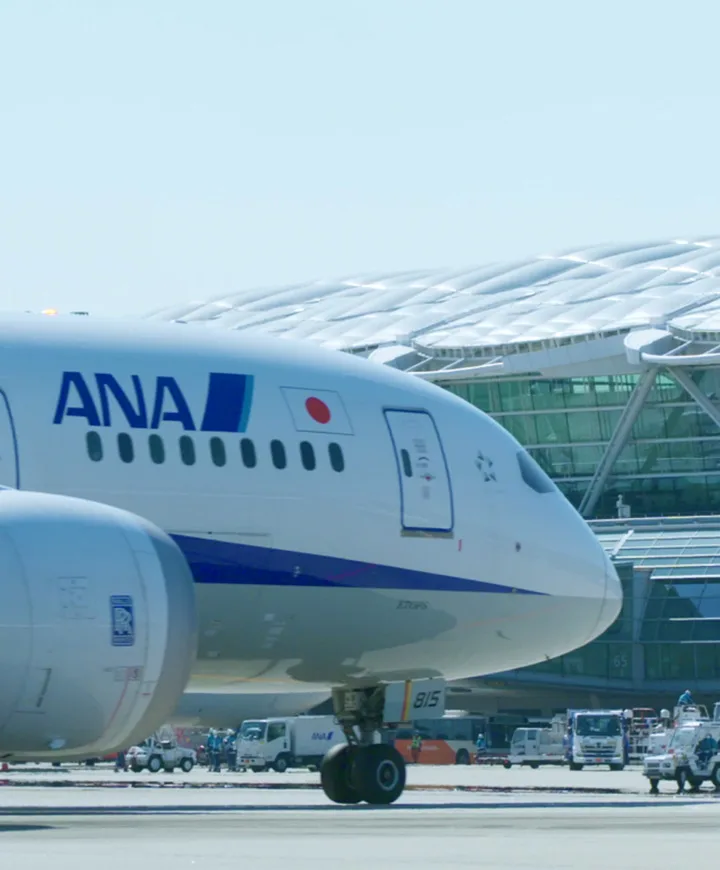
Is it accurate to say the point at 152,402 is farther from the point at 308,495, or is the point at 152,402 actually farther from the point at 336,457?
the point at 336,457

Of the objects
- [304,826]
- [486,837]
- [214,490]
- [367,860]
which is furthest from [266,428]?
[367,860]

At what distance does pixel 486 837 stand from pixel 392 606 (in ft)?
19.1

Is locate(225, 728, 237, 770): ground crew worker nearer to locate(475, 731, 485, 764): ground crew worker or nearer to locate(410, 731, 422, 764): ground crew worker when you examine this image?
locate(410, 731, 422, 764): ground crew worker

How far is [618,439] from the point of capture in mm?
83188

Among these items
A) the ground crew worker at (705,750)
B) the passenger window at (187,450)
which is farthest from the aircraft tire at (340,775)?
the ground crew worker at (705,750)

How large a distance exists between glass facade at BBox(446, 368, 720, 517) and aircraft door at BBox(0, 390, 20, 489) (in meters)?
63.4

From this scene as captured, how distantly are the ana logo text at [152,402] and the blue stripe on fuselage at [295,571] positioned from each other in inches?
52.6

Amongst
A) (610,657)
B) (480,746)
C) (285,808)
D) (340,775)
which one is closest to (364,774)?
(340,775)

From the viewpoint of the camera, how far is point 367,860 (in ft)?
46.6

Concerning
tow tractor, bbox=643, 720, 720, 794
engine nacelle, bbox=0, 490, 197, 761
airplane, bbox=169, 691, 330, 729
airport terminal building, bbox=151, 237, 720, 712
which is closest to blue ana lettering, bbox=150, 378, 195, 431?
engine nacelle, bbox=0, 490, 197, 761

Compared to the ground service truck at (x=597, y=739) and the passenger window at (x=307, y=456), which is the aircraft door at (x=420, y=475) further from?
the ground service truck at (x=597, y=739)

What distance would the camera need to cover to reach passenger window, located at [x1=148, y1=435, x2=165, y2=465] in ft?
68.3

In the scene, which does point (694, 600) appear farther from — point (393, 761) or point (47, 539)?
point (47, 539)

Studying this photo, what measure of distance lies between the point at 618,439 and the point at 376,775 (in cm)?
6021
